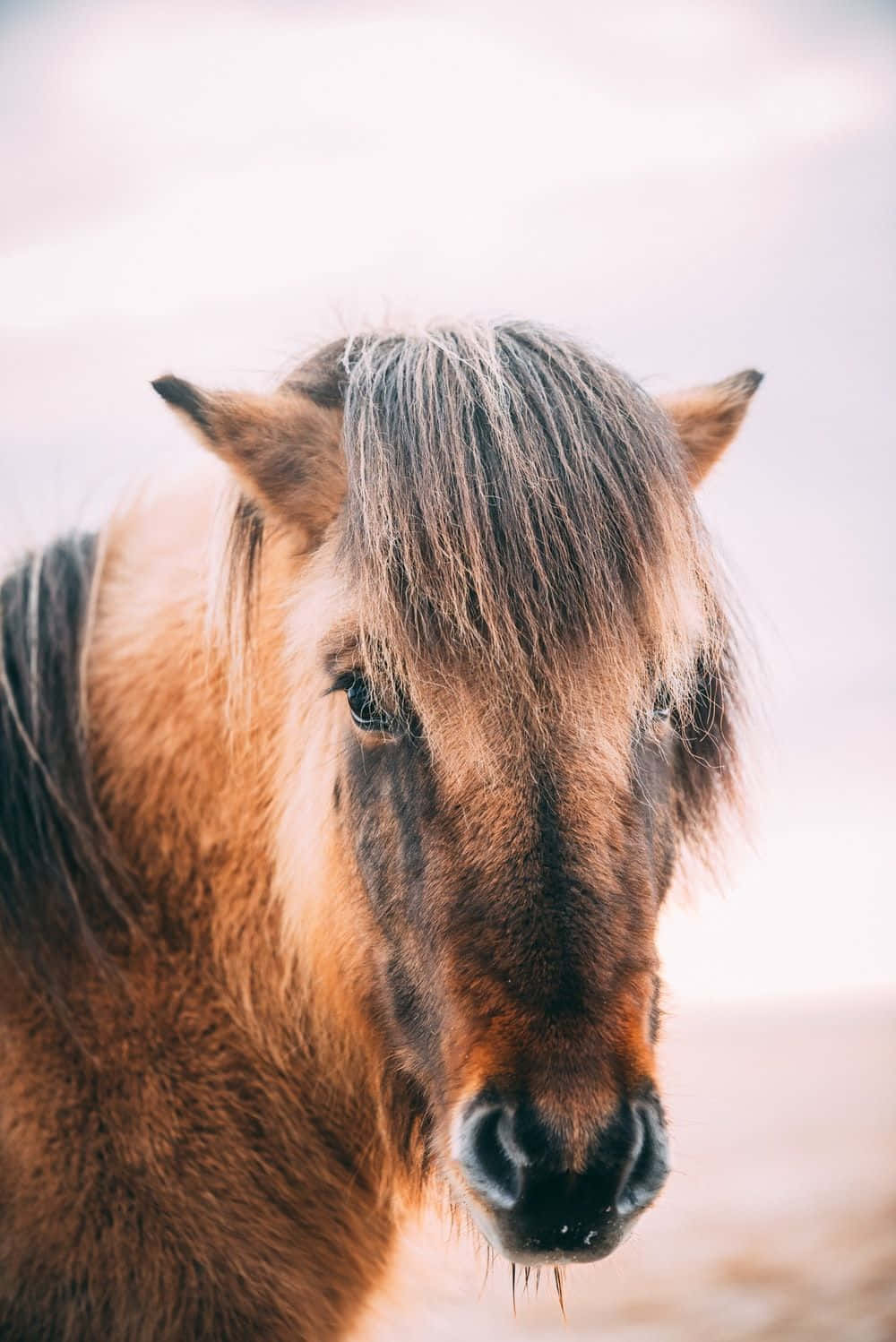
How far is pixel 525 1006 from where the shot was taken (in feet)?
5.49

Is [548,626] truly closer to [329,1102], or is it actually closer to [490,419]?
[490,419]

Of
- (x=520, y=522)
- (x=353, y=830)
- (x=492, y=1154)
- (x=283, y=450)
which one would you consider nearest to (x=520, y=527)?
(x=520, y=522)

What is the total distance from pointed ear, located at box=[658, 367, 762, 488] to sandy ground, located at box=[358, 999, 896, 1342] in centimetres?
118

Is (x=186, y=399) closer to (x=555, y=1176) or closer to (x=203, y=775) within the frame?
(x=203, y=775)

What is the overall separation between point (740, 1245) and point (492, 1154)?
4751 millimetres

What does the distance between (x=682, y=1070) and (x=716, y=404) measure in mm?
8433

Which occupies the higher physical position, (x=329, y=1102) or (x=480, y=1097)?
(x=480, y=1097)

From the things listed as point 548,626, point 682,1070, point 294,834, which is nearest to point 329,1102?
point 294,834

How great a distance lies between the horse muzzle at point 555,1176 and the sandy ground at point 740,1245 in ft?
1.24

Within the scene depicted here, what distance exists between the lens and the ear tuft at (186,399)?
6.76 ft

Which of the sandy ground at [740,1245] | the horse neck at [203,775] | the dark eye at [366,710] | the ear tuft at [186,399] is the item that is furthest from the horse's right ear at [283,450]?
the sandy ground at [740,1245]

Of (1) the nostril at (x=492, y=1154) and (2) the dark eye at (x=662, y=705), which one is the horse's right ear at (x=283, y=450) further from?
(1) the nostril at (x=492, y=1154)

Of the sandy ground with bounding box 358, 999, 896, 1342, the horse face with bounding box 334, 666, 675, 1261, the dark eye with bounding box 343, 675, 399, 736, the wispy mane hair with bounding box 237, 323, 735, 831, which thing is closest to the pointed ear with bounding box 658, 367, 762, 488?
the wispy mane hair with bounding box 237, 323, 735, 831

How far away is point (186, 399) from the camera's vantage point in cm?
208
